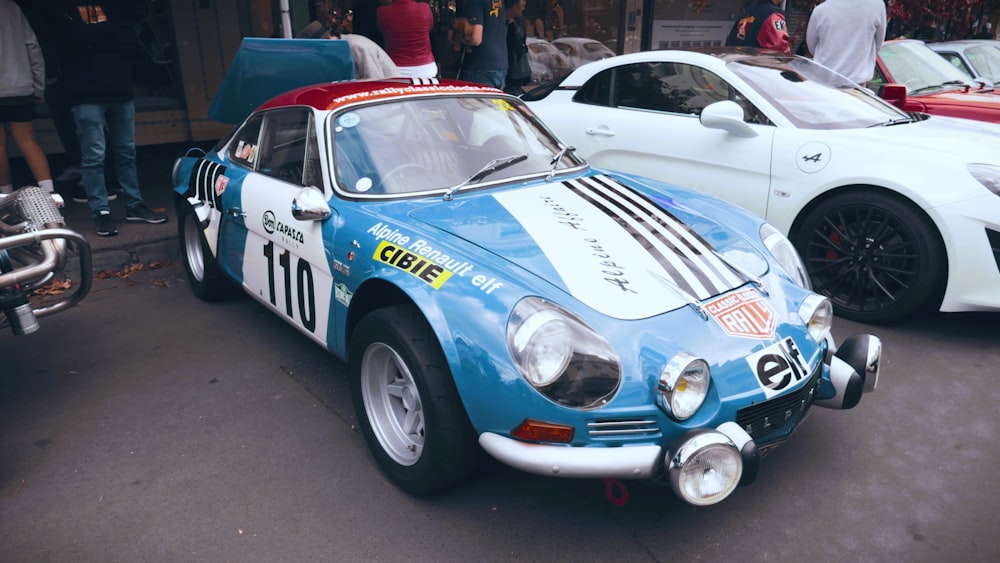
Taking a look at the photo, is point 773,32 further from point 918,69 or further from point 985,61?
point 985,61

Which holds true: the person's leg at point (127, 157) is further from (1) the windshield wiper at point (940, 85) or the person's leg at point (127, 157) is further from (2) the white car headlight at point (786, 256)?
(1) the windshield wiper at point (940, 85)

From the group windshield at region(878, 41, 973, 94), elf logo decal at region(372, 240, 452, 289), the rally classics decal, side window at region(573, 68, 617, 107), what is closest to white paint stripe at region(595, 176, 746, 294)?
the rally classics decal

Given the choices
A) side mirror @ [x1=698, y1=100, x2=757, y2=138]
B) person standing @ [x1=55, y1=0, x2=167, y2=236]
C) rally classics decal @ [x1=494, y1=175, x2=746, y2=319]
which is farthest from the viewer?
person standing @ [x1=55, y1=0, x2=167, y2=236]

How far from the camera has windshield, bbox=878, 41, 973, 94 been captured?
7.20m

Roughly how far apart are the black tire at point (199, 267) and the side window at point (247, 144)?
1.71ft

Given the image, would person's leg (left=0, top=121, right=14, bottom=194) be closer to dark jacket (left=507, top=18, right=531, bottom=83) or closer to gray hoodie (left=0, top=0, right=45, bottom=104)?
gray hoodie (left=0, top=0, right=45, bottom=104)

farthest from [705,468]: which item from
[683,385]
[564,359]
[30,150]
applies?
[30,150]

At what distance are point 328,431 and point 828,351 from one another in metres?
2.10

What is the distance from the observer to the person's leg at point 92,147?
512 cm

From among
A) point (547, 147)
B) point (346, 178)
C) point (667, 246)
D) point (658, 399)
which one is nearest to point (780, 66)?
point (547, 147)

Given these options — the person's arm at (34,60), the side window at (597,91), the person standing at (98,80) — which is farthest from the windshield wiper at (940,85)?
the person's arm at (34,60)

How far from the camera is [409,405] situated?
8.71 ft

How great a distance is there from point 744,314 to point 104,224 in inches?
193

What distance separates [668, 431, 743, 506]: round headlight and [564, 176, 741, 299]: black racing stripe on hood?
0.57 m
